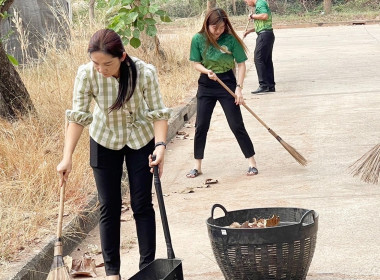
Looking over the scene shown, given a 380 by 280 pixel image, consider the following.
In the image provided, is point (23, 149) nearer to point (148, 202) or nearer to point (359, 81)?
point (148, 202)

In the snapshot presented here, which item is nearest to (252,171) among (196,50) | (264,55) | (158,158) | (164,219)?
(196,50)

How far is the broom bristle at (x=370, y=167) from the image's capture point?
769cm

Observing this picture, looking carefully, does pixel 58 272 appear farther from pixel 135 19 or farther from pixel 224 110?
pixel 135 19

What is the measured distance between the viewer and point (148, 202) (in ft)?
17.6

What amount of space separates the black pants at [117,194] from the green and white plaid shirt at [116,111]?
0.08 meters

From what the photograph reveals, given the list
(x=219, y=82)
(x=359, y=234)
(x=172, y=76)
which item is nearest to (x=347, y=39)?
(x=172, y=76)

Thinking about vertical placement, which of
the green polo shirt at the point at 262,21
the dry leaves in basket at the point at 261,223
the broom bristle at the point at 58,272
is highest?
the broom bristle at the point at 58,272

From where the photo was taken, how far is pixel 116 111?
5203mm

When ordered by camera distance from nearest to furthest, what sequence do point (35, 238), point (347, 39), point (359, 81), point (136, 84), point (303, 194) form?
point (136, 84) → point (35, 238) → point (303, 194) → point (359, 81) → point (347, 39)

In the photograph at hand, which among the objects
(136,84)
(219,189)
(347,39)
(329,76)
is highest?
(136,84)

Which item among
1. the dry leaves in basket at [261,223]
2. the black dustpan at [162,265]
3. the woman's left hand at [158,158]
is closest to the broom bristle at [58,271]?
the black dustpan at [162,265]

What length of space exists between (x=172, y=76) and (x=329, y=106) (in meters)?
3.78

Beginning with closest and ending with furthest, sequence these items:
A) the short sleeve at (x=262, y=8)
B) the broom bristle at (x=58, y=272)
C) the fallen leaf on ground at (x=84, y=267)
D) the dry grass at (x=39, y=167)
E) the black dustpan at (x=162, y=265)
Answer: the broom bristle at (x=58, y=272) < the black dustpan at (x=162, y=265) < the fallen leaf on ground at (x=84, y=267) < the dry grass at (x=39, y=167) < the short sleeve at (x=262, y=8)

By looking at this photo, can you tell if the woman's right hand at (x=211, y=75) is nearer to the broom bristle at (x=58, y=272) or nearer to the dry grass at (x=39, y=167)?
the dry grass at (x=39, y=167)
